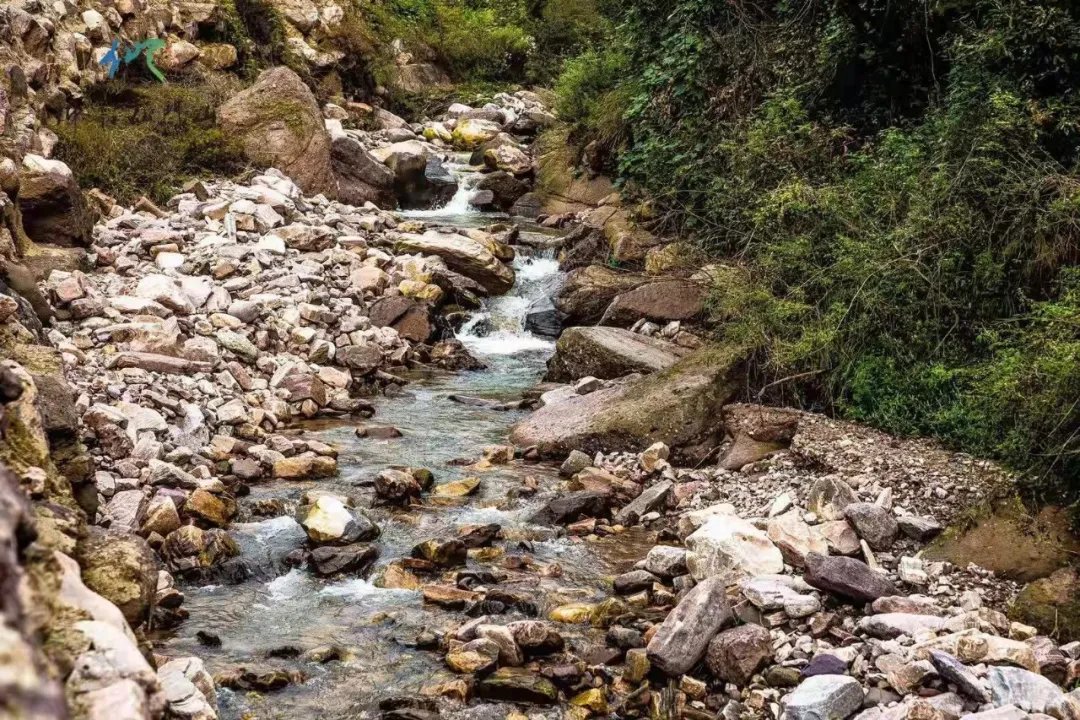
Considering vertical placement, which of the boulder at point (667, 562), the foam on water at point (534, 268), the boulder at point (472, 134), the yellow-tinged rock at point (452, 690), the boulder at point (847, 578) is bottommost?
the yellow-tinged rock at point (452, 690)

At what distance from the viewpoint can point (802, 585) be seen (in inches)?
225

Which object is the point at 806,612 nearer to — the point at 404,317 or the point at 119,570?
the point at 119,570

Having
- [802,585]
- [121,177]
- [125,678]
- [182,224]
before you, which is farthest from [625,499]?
[121,177]

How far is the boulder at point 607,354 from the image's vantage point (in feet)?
31.6

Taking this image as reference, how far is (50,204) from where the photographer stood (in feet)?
31.6

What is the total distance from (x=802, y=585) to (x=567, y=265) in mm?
8078

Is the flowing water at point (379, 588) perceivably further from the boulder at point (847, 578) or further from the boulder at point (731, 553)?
the boulder at point (847, 578)

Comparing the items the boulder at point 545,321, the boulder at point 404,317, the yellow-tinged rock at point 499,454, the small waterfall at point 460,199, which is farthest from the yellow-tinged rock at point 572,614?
the small waterfall at point 460,199

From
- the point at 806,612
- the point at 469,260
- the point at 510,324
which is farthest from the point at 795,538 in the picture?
the point at 469,260

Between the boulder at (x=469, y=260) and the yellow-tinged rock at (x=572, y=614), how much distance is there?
7.36m

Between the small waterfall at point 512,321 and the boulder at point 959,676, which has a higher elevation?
the boulder at point 959,676

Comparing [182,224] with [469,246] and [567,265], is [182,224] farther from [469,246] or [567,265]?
[567,265]

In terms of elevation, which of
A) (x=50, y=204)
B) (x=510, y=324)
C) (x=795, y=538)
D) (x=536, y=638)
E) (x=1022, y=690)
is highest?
(x=50, y=204)

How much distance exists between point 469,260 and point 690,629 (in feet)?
27.0
